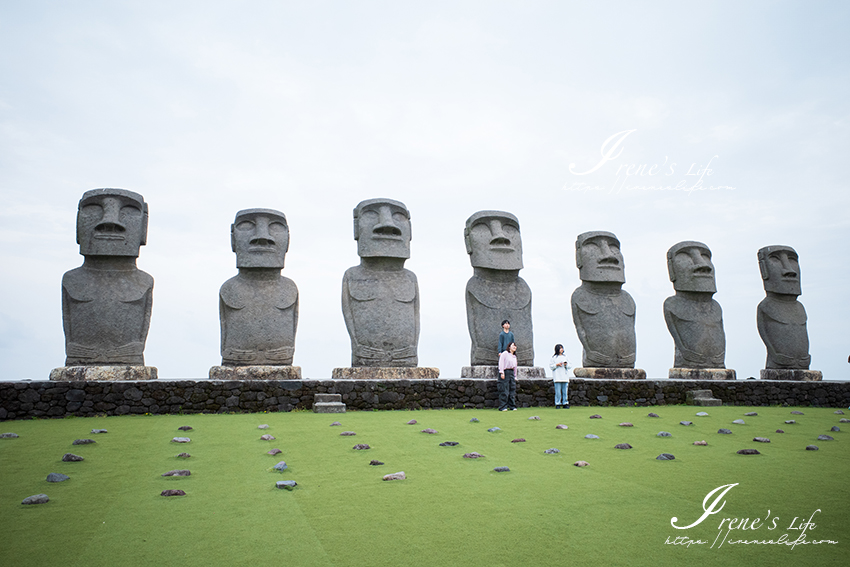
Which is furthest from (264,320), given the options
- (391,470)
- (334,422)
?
(391,470)

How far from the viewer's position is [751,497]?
487cm

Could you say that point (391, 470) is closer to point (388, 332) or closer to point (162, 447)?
point (162, 447)

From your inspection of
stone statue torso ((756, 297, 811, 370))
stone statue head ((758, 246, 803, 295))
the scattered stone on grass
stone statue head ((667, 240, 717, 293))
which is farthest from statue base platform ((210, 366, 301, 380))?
stone statue head ((758, 246, 803, 295))

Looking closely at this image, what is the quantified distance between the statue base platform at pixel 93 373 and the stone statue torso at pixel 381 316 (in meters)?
4.07

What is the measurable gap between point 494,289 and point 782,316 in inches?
334

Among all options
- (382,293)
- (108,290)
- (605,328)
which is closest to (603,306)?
(605,328)

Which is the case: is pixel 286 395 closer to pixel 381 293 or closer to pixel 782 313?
pixel 381 293

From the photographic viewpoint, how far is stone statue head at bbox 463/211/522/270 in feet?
44.6

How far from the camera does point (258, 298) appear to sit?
1261 centimetres

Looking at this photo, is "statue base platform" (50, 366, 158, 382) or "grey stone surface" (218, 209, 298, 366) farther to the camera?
"grey stone surface" (218, 209, 298, 366)

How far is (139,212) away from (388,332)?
5.37 metres

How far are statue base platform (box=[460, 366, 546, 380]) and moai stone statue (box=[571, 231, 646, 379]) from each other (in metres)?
1.85

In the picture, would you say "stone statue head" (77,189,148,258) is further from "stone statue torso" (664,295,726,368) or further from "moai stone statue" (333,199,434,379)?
"stone statue torso" (664,295,726,368)

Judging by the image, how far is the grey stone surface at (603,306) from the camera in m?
14.4
